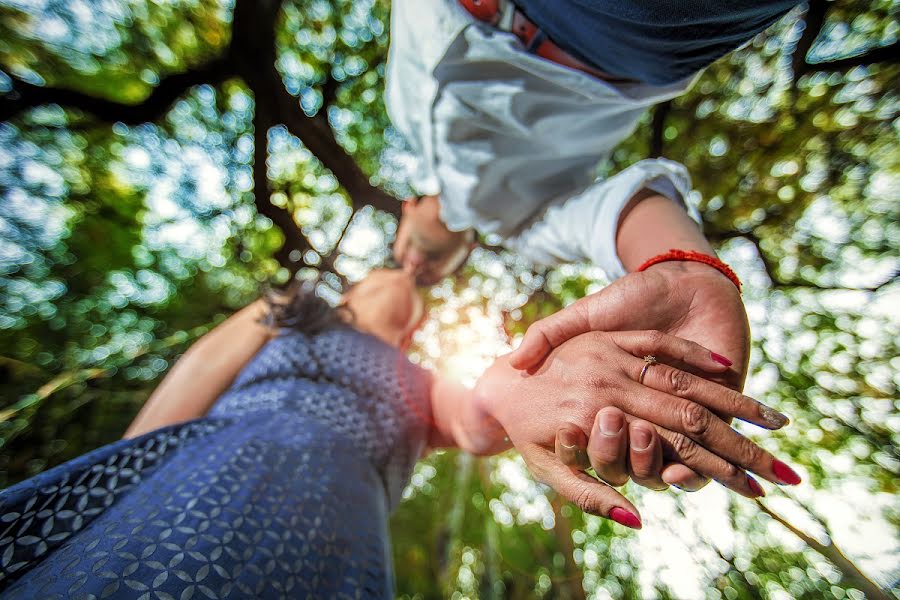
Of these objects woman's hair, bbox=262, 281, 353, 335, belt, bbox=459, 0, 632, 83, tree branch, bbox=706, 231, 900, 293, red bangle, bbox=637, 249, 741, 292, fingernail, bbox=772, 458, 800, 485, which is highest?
tree branch, bbox=706, 231, 900, 293

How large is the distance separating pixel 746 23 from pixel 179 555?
4.44ft

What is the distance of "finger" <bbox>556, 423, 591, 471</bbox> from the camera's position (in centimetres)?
51

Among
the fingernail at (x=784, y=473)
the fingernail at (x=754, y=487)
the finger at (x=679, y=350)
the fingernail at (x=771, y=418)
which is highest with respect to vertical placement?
the finger at (x=679, y=350)

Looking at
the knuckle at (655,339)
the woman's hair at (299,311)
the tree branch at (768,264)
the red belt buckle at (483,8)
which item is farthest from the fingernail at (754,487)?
the tree branch at (768,264)

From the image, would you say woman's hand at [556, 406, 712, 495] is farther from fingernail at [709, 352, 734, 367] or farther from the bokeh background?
the bokeh background

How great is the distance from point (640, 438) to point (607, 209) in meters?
0.58

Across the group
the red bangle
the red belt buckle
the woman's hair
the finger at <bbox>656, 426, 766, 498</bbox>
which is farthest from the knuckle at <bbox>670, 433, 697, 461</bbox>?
the woman's hair

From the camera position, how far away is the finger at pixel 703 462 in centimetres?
48

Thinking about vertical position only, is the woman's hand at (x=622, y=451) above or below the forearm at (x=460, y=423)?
above

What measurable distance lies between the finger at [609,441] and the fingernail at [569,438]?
0.8 inches

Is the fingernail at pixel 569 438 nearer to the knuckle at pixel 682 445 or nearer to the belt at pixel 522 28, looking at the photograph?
the knuckle at pixel 682 445

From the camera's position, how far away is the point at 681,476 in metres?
0.50

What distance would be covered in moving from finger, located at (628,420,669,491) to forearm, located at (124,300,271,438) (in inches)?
51.4

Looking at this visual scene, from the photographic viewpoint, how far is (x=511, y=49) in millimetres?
869
